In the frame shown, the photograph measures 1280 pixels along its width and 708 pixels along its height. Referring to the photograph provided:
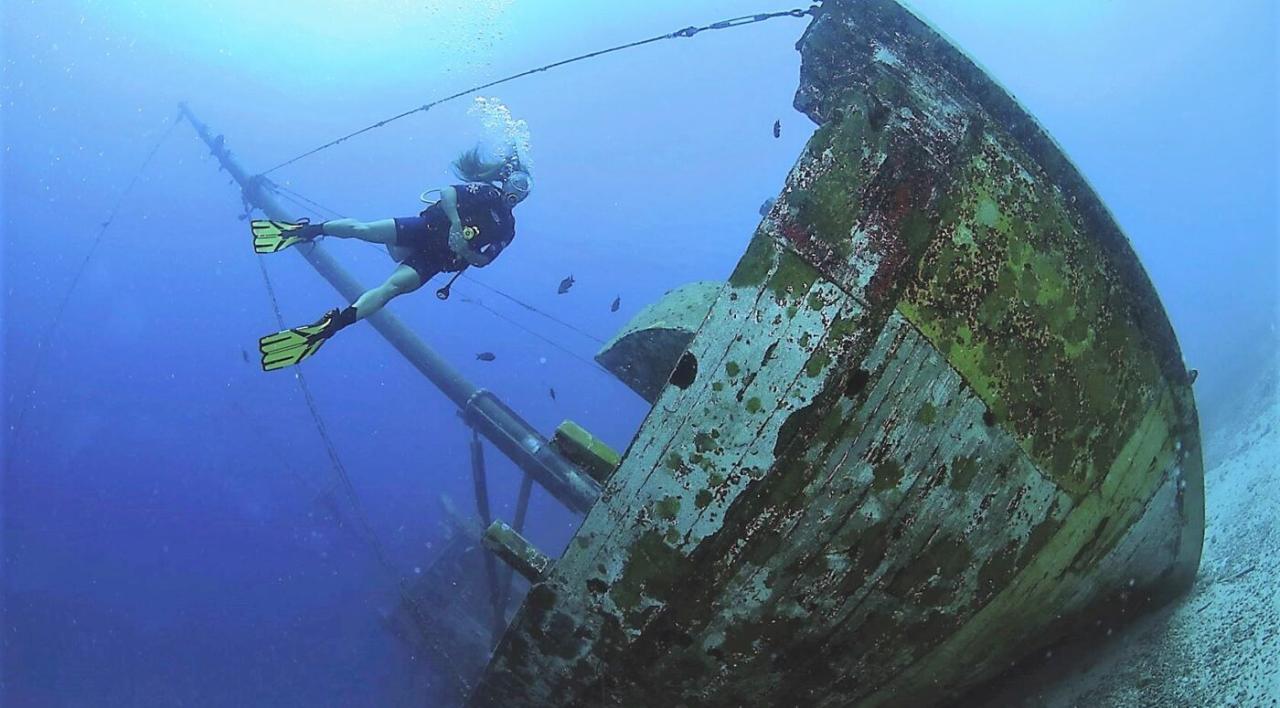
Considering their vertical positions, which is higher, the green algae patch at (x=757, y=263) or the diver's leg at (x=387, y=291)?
the diver's leg at (x=387, y=291)

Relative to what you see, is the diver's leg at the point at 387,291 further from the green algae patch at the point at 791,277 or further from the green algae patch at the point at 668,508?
the green algae patch at the point at 791,277

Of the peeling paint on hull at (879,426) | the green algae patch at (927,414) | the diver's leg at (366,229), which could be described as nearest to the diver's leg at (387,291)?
the diver's leg at (366,229)

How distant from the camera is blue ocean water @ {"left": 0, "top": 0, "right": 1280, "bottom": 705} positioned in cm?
1819

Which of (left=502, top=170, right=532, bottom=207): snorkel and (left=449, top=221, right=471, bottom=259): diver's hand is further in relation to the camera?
(left=502, top=170, right=532, bottom=207): snorkel

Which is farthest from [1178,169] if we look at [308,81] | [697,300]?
[308,81]

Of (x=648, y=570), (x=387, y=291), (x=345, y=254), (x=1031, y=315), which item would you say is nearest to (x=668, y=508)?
(x=648, y=570)

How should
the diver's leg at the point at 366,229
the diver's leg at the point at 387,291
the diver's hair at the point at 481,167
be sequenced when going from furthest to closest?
the diver's hair at the point at 481,167, the diver's leg at the point at 366,229, the diver's leg at the point at 387,291

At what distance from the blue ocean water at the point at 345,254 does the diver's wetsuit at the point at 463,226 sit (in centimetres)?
883

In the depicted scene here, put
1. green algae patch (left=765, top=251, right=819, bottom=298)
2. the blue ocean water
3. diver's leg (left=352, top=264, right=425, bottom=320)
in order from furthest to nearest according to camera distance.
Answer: the blue ocean water, diver's leg (left=352, top=264, right=425, bottom=320), green algae patch (left=765, top=251, right=819, bottom=298)

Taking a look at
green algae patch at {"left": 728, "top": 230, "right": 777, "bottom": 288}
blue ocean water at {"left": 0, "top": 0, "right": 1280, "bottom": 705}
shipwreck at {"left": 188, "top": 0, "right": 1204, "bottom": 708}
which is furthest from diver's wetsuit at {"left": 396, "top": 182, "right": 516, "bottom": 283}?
blue ocean water at {"left": 0, "top": 0, "right": 1280, "bottom": 705}

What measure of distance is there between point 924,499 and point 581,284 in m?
74.0

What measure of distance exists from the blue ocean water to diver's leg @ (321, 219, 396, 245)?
880 cm

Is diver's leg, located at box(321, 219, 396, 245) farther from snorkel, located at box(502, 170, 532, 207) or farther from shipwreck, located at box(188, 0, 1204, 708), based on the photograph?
shipwreck, located at box(188, 0, 1204, 708)

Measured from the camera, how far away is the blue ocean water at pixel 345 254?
18.2 metres
